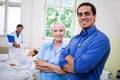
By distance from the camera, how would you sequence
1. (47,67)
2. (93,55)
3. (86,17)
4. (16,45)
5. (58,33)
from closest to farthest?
1. (93,55)
2. (86,17)
3. (47,67)
4. (58,33)
5. (16,45)

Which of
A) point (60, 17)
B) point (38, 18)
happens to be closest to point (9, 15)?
point (38, 18)

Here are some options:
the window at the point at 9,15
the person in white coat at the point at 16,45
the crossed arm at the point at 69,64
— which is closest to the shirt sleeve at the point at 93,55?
the crossed arm at the point at 69,64

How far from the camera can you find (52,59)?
2.08 m

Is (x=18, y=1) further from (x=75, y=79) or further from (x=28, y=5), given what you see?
(x=75, y=79)

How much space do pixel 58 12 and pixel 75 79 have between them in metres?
4.54

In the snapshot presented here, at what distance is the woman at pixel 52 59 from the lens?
77.6 inches

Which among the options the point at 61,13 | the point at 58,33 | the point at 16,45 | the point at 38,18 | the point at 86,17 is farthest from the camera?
the point at 61,13

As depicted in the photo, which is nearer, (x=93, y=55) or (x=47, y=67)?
(x=93, y=55)

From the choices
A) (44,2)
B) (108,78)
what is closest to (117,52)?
(108,78)

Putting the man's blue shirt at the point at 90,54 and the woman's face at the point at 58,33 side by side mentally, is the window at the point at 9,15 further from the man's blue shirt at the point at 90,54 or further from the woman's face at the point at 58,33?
the man's blue shirt at the point at 90,54

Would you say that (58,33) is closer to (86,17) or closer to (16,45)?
(86,17)

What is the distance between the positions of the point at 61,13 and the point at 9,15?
1582mm

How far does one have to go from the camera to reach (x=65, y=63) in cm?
179

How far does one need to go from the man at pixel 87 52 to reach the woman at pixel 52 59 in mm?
216
